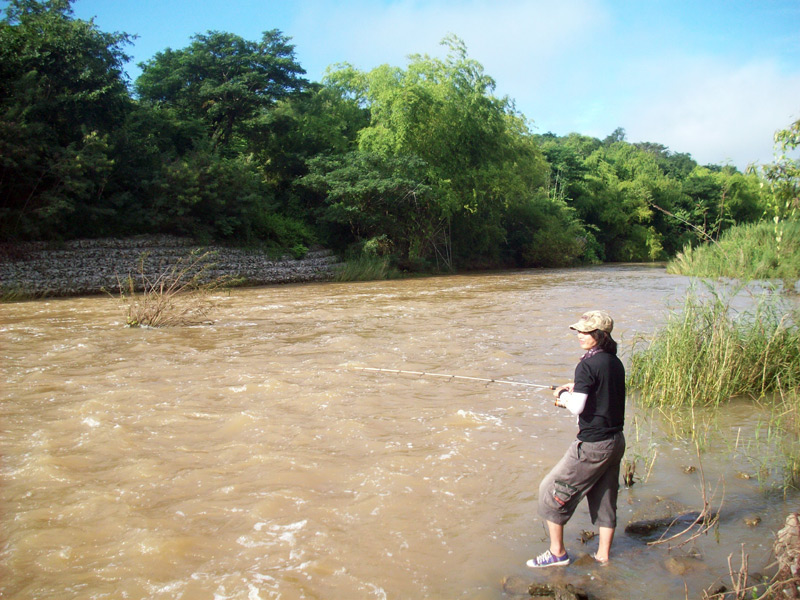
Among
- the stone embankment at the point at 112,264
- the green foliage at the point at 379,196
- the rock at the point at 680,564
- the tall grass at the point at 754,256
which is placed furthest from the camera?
the green foliage at the point at 379,196

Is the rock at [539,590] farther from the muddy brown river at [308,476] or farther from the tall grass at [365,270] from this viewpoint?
the tall grass at [365,270]

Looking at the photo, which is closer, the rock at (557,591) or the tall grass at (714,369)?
the rock at (557,591)

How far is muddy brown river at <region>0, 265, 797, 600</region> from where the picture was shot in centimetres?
368

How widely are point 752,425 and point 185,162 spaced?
21.1 meters

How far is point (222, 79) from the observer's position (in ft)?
97.9

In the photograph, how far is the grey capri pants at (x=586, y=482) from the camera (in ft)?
12.1

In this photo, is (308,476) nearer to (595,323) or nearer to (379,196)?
(595,323)

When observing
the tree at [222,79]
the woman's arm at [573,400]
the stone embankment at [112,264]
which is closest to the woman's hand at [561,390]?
the woman's arm at [573,400]

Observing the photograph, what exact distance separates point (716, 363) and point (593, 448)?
372 centimetres

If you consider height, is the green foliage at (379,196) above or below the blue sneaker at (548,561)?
above

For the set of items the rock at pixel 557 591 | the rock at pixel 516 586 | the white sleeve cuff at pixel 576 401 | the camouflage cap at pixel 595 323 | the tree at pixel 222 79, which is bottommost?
the rock at pixel 516 586

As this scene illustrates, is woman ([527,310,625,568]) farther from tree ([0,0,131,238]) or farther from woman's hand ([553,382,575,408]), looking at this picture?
tree ([0,0,131,238])

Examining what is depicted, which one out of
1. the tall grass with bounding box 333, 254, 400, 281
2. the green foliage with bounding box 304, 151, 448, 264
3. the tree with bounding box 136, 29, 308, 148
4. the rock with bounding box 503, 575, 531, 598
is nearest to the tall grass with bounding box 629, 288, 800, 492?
the rock with bounding box 503, 575, 531, 598

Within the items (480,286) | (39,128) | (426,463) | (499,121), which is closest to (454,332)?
(426,463)
